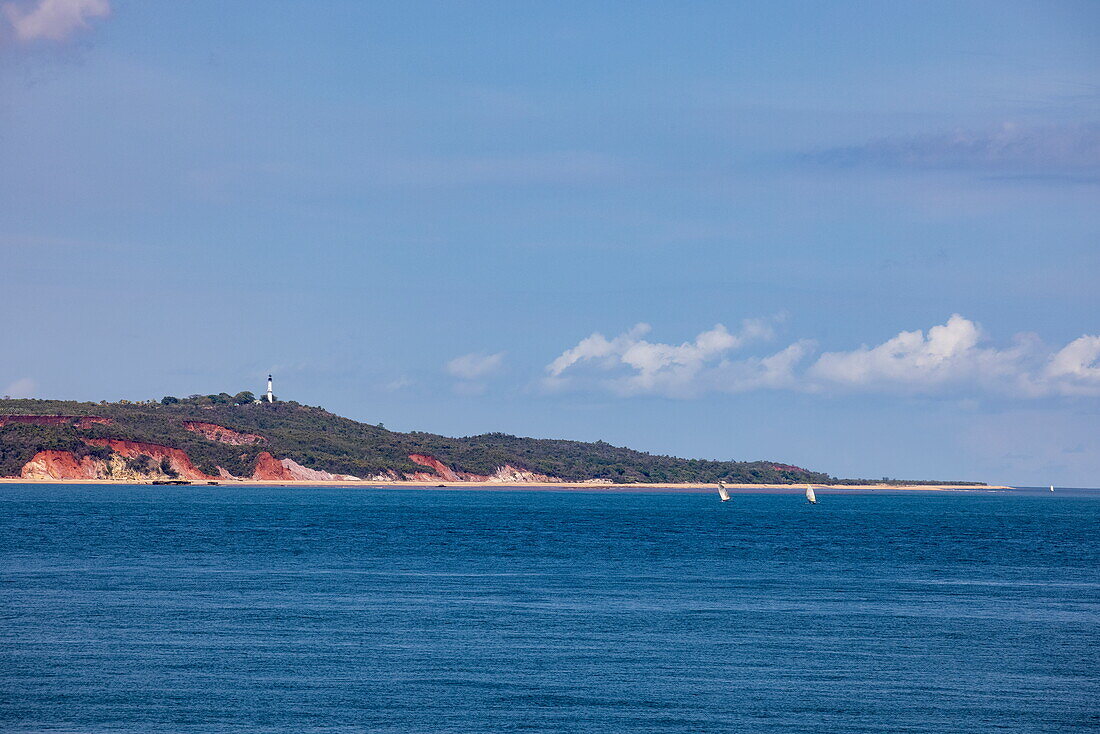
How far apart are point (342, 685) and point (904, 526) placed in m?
116

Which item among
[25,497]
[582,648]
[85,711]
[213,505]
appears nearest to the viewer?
[85,711]

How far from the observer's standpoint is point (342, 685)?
33.7 meters

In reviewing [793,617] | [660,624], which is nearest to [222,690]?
[660,624]

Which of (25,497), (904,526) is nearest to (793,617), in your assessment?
(904,526)

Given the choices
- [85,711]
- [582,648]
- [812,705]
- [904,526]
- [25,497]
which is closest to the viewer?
[85,711]

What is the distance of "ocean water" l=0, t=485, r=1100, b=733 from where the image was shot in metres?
31.0

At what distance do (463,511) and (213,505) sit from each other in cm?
2998

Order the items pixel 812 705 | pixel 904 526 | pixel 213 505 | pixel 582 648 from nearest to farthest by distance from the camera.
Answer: pixel 812 705 < pixel 582 648 < pixel 904 526 < pixel 213 505

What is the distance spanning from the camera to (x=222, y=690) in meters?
32.7

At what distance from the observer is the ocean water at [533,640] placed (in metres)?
31.0

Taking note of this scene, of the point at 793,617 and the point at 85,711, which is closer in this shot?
the point at 85,711

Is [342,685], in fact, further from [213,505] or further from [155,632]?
[213,505]

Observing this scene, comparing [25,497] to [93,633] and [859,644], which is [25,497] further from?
[859,644]

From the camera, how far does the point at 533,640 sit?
135ft
